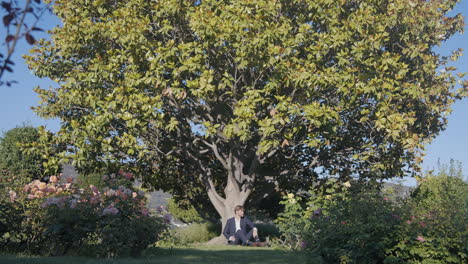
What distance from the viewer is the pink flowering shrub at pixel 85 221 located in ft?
32.8

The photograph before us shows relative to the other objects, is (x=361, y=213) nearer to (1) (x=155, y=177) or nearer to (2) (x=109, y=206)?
(2) (x=109, y=206)

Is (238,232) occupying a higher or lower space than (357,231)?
higher

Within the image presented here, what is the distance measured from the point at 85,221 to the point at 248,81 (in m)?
8.77

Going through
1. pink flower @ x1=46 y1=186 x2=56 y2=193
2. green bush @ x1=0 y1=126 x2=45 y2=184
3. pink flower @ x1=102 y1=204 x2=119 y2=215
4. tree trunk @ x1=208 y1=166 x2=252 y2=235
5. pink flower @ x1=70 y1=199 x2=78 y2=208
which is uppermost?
green bush @ x1=0 y1=126 x2=45 y2=184

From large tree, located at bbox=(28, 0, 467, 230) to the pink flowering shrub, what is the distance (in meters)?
4.77

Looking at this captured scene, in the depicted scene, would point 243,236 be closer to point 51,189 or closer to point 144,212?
point 144,212

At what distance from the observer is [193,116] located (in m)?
17.9

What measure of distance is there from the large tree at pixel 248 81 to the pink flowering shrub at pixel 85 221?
4774 mm

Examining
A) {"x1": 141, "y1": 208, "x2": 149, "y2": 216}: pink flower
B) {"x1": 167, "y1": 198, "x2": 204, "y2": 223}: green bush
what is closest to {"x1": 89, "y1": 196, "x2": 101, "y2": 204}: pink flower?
{"x1": 141, "y1": 208, "x2": 149, "y2": 216}: pink flower

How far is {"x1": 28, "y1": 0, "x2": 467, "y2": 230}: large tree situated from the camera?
49.5 ft

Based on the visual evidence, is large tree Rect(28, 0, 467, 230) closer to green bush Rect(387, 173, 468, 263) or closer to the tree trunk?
the tree trunk

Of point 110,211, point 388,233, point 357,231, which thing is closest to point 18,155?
point 110,211

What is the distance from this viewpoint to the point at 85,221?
10.1 meters

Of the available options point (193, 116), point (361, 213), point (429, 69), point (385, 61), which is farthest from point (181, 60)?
point (429, 69)
